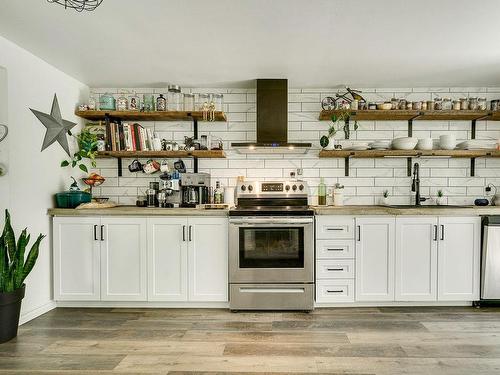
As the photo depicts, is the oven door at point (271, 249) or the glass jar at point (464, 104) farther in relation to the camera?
the glass jar at point (464, 104)

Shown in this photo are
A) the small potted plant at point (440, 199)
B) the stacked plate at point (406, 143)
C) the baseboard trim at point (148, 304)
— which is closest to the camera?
the baseboard trim at point (148, 304)

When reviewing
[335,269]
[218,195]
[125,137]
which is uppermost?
[125,137]

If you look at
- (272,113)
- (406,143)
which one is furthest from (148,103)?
(406,143)

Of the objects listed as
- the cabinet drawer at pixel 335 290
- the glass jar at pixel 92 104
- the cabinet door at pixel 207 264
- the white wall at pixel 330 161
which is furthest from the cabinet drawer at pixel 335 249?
the glass jar at pixel 92 104

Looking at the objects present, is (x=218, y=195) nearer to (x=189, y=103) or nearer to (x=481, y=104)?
(x=189, y=103)

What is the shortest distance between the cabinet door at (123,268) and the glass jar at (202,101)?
1510 millimetres

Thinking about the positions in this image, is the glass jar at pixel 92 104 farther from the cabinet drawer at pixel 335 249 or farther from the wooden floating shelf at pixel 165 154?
the cabinet drawer at pixel 335 249

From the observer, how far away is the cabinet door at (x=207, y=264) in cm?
325

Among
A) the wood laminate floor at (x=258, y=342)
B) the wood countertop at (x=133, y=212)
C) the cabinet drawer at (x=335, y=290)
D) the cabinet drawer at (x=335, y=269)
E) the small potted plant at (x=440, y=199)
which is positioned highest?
the small potted plant at (x=440, y=199)

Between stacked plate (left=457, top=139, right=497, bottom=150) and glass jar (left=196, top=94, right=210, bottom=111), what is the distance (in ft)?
9.42

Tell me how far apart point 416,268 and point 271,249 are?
1.43m

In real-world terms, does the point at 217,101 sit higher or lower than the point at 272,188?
higher

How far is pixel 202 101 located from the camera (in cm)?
384

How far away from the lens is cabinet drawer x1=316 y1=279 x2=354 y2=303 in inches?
128
